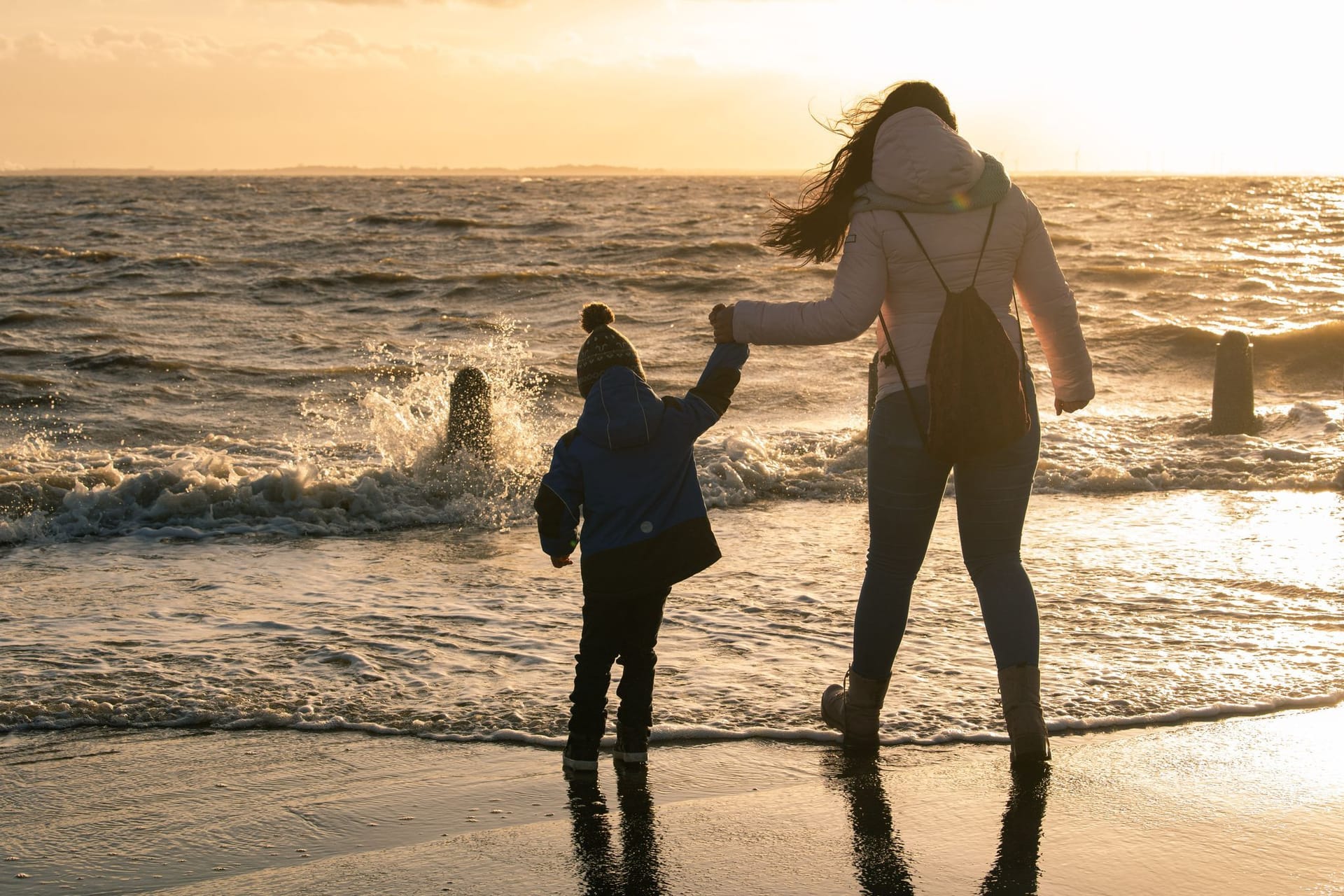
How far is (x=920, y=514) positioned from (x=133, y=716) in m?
2.98

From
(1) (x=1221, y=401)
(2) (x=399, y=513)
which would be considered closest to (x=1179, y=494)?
(1) (x=1221, y=401)

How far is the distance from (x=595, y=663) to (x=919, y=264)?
5.10ft

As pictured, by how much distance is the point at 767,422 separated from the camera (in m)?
13.3

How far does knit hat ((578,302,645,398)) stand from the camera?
12.9 feet

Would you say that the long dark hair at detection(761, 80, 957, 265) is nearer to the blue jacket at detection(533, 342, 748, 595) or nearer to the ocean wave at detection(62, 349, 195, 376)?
the blue jacket at detection(533, 342, 748, 595)

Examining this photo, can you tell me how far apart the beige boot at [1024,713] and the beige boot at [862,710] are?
388mm

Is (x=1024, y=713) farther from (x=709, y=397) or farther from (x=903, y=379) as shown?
(x=709, y=397)

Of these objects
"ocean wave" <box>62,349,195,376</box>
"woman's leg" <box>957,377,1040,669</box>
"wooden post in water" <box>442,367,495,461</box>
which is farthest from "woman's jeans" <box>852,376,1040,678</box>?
"ocean wave" <box>62,349,195,376</box>

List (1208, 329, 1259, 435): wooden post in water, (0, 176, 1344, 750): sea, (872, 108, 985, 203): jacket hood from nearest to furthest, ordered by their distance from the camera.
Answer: (872, 108, 985, 203): jacket hood < (0, 176, 1344, 750): sea < (1208, 329, 1259, 435): wooden post in water

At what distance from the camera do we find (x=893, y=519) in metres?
3.79

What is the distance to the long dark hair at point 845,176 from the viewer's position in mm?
3732

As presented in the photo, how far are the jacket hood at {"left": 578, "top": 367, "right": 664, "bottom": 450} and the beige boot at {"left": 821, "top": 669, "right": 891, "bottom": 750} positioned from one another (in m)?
1.04

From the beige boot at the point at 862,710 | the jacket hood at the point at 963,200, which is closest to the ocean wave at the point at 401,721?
the beige boot at the point at 862,710

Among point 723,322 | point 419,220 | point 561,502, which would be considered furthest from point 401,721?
point 419,220
